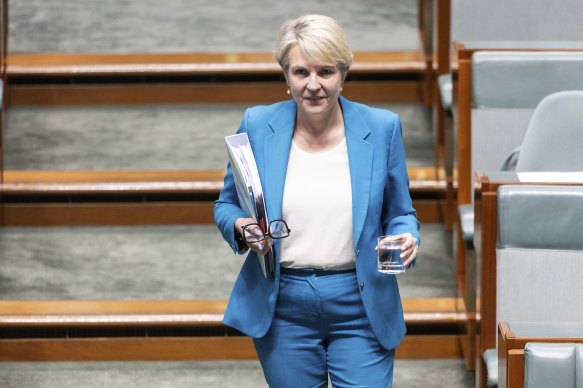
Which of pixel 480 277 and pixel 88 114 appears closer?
pixel 480 277

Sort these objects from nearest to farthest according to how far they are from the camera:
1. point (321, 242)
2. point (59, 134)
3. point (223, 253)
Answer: point (321, 242) → point (223, 253) → point (59, 134)

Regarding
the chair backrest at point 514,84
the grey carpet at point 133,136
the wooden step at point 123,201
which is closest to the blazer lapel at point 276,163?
the chair backrest at point 514,84

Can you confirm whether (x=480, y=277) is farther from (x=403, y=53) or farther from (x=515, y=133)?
(x=403, y=53)

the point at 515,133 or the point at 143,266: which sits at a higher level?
the point at 515,133

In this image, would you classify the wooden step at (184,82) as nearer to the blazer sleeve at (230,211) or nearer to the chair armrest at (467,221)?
the chair armrest at (467,221)

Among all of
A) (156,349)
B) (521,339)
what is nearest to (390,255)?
(521,339)

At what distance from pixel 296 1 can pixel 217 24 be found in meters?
0.17

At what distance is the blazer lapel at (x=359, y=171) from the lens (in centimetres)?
96

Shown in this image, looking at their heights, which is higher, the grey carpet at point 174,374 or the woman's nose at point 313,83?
the woman's nose at point 313,83

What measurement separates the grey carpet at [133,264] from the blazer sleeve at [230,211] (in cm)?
61

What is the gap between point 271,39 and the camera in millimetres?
2133

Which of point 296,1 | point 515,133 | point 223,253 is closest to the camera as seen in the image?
point 515,133

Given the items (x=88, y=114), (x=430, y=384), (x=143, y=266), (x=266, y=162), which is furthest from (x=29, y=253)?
(x=266, y=162)

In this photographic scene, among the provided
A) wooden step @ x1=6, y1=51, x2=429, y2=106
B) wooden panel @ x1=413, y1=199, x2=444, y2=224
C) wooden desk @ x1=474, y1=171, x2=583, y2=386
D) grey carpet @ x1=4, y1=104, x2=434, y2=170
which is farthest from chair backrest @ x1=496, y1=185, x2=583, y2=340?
wooden step @ x1=6, y1=51, x2=429, y2=106
